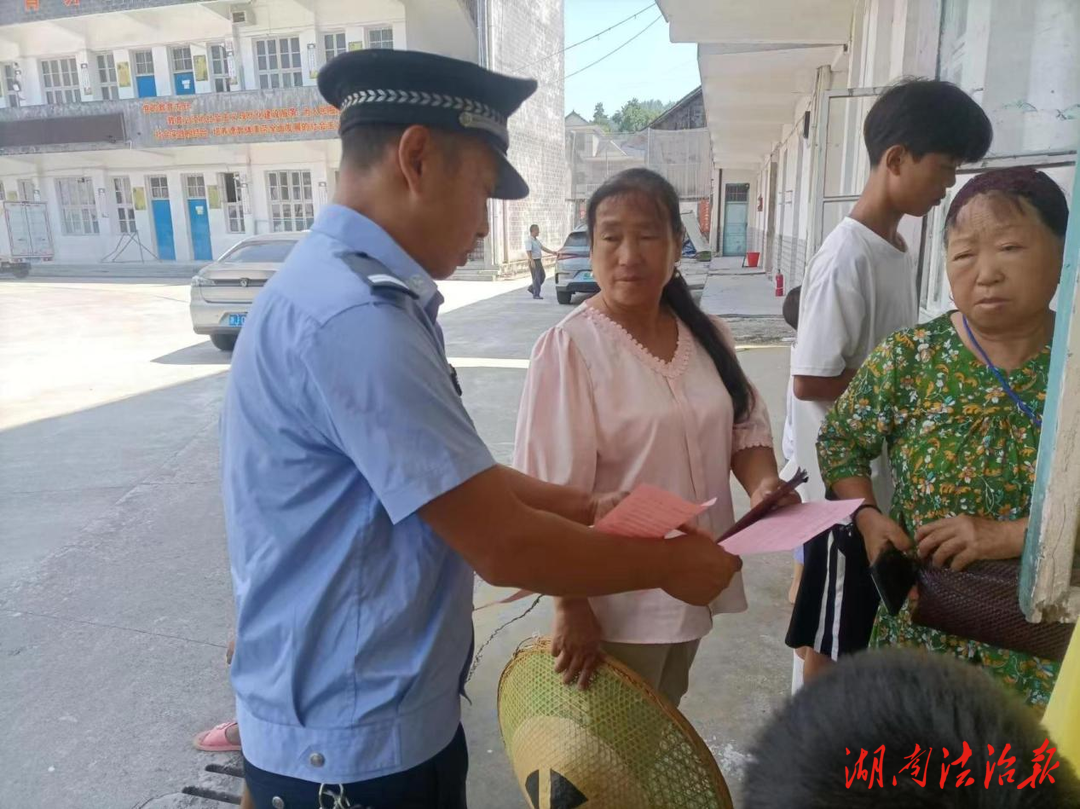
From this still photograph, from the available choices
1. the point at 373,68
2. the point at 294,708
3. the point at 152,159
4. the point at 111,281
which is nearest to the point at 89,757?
the point at 294,708

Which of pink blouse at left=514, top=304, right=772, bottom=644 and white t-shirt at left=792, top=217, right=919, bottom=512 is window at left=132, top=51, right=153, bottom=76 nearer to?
white t-shirt at left=792, top=217, right=919, bottom=512

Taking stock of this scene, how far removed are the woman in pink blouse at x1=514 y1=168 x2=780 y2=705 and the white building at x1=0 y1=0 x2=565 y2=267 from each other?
1847 cm

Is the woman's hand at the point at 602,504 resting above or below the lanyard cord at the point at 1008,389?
below

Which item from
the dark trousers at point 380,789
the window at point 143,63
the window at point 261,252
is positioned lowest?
the dark trousers at point 380,789

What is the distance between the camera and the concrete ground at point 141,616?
232 cm

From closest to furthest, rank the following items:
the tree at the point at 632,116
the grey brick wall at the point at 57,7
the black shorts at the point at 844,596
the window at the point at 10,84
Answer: the black shorts at the point at 844,596 → the grey brick wall at the point at 57,7 → the window at the point at 10,84 → the tree at the point at 632,116

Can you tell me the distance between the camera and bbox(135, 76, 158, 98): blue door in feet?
72.2

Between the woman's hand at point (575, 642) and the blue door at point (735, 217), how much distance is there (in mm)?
26988

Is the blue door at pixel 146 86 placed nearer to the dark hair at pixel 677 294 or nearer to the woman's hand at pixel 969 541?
the dark hair at pixel 677 294

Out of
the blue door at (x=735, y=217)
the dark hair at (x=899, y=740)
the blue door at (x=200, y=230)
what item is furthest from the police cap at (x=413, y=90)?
the blue door at (x=735, y=217)

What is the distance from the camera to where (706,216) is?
27281 millimetres

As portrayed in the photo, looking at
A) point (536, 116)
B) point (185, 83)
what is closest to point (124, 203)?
point (185, 83)

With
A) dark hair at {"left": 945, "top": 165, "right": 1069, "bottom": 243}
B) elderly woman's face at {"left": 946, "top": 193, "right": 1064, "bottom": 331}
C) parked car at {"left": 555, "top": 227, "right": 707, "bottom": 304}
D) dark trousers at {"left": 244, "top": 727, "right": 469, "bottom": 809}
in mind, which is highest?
dark hair at {"left": 945, "top": 165, "right": 1069, "bottom": 243}

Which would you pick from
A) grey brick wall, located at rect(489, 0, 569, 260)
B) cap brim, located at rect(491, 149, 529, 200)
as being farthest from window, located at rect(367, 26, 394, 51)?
cap brim, located at rect(491, 149, 529, 200)
